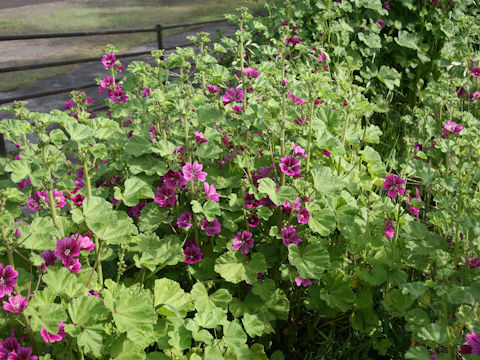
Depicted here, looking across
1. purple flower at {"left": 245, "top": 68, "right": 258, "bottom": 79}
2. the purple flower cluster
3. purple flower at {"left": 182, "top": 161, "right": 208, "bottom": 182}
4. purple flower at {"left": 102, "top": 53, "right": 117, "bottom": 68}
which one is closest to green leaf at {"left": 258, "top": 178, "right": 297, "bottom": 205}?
purple flower at {"left": 182, "top": 161, "right": 208, "bottom": 182}

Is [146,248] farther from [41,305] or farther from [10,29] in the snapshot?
[10,29]

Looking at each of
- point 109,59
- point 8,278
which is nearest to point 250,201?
point 8,278

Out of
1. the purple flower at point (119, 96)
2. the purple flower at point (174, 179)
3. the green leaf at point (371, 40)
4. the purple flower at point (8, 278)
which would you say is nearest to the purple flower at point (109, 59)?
the purple flower at point (119, 96)

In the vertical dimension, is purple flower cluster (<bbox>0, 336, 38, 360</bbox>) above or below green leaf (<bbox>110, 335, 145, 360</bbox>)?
above

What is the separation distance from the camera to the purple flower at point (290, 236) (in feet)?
6.73

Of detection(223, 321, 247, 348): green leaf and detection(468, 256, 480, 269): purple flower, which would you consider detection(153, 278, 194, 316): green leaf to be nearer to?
detection(223, 321, 247, 348): green leaf

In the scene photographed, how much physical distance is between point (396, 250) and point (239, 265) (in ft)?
2.25

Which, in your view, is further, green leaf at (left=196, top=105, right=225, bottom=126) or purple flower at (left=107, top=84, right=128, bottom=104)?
purple flower at (left=107, top=84, right=128, bottom=104)

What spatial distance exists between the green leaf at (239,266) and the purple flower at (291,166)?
0.37 meters

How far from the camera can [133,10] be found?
68.6 ft

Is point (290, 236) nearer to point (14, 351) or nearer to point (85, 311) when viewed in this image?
point (85, 311)

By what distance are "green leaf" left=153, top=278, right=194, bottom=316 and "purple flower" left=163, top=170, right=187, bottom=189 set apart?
0.40m

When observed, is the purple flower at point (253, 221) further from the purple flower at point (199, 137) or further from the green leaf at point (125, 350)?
the green leaf at point (125, 350)

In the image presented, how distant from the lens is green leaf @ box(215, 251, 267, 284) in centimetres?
202
